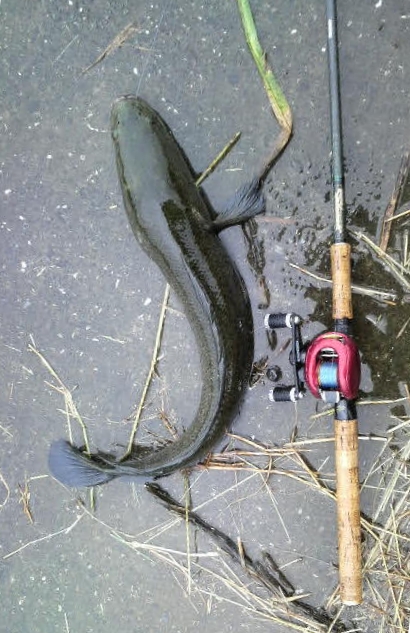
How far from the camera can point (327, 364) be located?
2.46m

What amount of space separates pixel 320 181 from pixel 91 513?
6.53 feet

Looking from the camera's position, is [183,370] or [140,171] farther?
[183,370]

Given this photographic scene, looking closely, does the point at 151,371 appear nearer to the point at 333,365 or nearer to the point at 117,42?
the point at 333,365

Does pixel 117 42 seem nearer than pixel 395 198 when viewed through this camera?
No

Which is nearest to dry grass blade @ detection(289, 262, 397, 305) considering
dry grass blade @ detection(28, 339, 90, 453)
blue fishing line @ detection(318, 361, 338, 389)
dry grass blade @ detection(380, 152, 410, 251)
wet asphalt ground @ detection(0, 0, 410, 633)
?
wet asphalt ground @ detection(0, 0, 410, 633)

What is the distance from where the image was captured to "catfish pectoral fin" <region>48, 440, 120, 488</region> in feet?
9.60

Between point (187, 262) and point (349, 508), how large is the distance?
124 cm

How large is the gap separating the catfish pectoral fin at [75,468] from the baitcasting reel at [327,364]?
3.27 ft

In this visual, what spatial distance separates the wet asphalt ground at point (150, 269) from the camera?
2.77 m

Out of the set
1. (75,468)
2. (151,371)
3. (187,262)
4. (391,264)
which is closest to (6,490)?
(75,468)

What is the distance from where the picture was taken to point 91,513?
3.14 meters

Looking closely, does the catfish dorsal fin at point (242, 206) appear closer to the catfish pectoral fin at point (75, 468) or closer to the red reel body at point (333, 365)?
the red reel body at point (333, 365)

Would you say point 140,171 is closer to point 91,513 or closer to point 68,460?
point 68,460

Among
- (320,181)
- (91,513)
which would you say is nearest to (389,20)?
(320,181)
